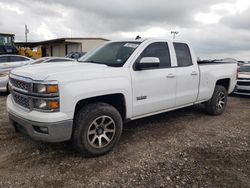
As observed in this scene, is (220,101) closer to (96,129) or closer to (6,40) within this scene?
(96,129)

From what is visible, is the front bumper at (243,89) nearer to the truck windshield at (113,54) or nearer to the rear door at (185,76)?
the rear door at (185,76)

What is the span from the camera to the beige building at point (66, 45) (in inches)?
1262

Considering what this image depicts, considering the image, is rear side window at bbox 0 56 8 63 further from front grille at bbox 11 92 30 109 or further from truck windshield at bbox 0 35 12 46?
truck windshield at bbox 0 35 12 46

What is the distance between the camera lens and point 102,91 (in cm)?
333

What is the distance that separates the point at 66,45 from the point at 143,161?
1310 inches

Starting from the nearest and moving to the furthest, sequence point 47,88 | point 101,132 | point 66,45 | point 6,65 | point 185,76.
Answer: point 47,88 < point 101,132 < point 185,76 < point 6,65 < point 66,45

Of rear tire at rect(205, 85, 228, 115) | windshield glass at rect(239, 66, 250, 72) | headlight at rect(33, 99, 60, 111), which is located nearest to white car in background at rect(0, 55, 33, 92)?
headlight at rect(33, 99, 60, 111)

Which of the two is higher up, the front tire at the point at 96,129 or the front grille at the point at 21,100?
the front grille at the point at 21,100

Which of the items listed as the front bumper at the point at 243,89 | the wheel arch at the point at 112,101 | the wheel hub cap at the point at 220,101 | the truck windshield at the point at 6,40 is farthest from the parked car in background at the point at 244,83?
the truck windshield at the point at 6,40

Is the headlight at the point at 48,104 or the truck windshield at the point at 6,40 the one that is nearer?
the headlight at the point at 48,104

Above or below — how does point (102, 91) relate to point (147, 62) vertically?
below

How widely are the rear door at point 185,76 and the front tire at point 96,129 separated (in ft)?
5.52

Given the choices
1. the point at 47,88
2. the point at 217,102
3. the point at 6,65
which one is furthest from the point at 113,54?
the point at 6,65

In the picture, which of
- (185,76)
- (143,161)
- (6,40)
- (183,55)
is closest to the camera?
(143,161)
